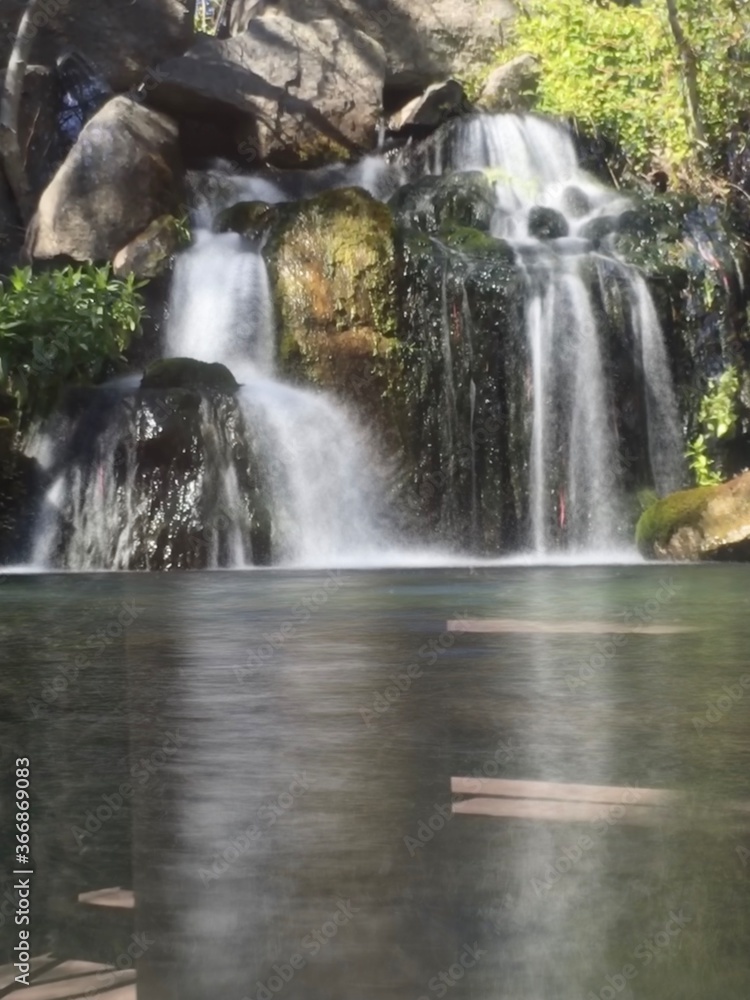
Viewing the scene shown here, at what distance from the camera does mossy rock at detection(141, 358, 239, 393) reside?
15.0 m

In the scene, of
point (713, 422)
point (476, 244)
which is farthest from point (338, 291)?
point (713, 422)

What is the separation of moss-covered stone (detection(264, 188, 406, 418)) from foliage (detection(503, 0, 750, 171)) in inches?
224

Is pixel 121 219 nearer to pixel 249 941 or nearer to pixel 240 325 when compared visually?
pixel 240 325

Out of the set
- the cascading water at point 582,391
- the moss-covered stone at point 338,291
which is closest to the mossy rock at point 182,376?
the moss-covered stone at point 338,291

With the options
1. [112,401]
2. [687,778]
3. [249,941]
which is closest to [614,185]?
[112,401]

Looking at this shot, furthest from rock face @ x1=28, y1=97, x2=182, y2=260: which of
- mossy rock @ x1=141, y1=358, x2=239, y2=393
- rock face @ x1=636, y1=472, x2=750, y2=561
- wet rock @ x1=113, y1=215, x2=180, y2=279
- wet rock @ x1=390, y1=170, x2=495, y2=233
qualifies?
rock face @ x1=636, y1=472, x2=750, y2=561

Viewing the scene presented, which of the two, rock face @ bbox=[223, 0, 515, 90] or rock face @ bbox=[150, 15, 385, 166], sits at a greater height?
rock face @ bbox=[223, 0, 515, 90]

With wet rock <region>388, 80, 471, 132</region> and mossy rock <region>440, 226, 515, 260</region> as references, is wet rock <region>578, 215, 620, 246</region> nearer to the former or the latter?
mossy rock <region>440, 226, 515, 260</region>

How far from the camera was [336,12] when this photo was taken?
23.6 meters

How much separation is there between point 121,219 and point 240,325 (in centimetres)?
219

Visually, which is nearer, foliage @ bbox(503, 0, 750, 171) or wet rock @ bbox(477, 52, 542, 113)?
foliage @ bbox(503, 0, 750, 171)

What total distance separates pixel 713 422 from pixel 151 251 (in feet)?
21.1

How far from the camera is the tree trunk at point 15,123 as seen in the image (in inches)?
773

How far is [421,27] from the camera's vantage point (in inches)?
939
